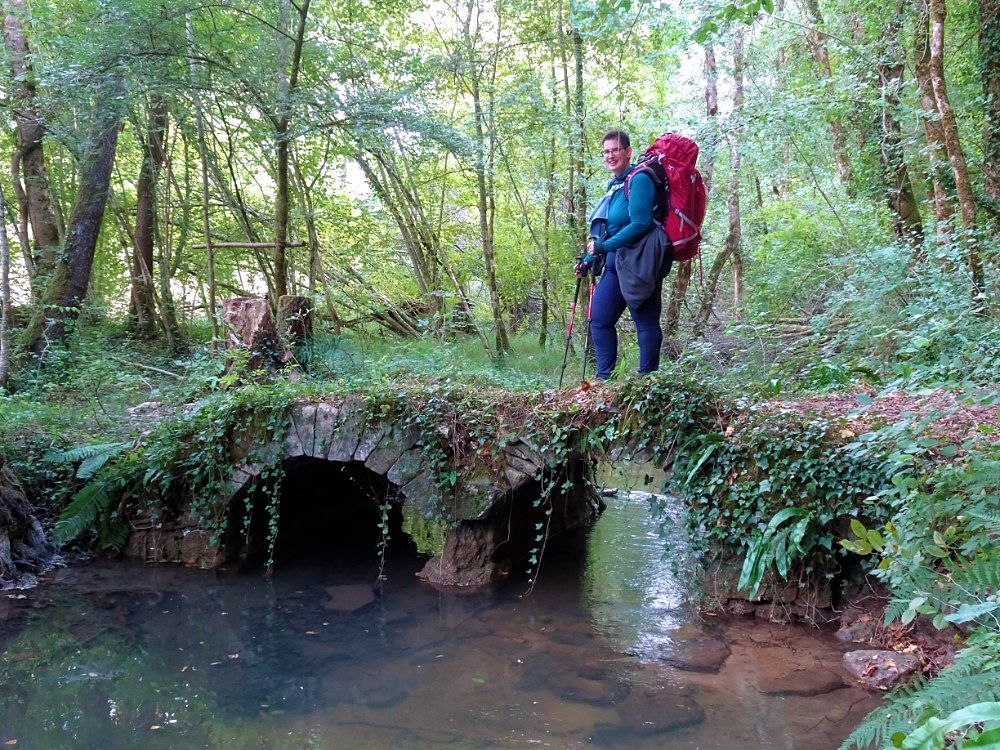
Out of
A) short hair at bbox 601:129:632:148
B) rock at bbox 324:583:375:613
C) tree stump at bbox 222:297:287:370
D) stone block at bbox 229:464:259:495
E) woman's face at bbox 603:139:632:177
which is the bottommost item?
rock at bbox 324:583:375:613

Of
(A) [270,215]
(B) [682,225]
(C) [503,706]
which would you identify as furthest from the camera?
(A) [270,215]

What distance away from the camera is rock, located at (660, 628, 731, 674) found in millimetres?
4496

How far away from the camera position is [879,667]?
4.17 meters

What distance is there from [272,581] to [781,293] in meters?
6.94

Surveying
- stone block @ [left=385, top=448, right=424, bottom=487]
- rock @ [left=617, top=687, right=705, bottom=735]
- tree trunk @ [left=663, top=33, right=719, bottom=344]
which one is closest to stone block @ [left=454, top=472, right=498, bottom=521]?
stone block @ [left=385, top=448, right=424, bottom=487]

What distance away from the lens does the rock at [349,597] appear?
5.64m

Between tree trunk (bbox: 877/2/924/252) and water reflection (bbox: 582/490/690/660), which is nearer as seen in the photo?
water reflection (bbox: 582/490/690/660)

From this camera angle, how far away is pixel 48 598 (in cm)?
565

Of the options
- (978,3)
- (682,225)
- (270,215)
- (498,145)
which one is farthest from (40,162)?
(978,3)

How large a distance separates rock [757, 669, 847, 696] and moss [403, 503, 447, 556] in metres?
3.38

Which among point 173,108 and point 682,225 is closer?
point 682,225

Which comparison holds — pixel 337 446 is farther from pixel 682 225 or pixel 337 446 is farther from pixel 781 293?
pixel 781 293

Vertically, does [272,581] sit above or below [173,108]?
below

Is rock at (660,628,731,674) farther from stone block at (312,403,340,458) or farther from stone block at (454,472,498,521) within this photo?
stone block at (312,403,340,458)
